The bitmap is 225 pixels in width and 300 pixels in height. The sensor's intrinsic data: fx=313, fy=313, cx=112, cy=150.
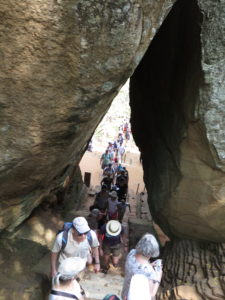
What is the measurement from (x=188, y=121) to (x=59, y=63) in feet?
9.02

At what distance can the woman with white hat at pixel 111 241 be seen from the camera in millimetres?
5605

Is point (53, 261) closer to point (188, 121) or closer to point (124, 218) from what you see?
point (188, 121)

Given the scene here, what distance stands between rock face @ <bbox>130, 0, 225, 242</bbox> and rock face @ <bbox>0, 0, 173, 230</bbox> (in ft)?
4.25

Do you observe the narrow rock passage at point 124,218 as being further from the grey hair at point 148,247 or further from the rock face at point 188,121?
the grey hair at point 148,247

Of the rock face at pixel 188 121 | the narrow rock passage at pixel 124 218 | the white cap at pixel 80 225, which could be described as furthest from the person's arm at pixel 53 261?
the rock face at pixel 188 121

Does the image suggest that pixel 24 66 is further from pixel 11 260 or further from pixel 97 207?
pixel 97 207

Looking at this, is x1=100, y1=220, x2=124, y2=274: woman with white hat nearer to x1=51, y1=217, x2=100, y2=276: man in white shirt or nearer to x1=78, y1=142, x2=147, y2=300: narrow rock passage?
x1=78, y1=142, x2=147, y2=300: narrow rock passage

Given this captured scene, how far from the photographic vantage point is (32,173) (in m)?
4.67

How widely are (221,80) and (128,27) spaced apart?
200 cm

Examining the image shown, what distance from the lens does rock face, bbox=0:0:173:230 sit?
3.14 metres

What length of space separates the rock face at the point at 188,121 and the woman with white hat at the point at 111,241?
53.6 inches

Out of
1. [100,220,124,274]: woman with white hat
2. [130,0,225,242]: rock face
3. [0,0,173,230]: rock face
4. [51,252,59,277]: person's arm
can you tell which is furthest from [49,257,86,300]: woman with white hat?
→ [130,0,225,242]: rock face

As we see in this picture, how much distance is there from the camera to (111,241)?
5.70m

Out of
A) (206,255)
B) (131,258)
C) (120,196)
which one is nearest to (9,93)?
(131,258)
